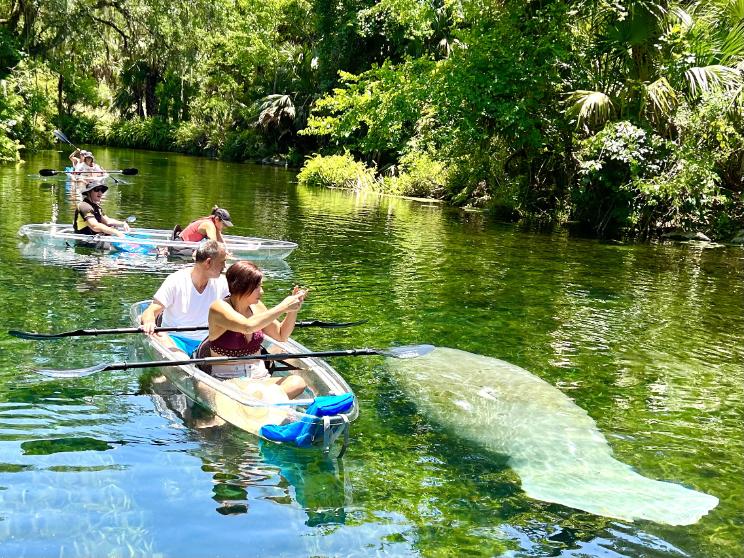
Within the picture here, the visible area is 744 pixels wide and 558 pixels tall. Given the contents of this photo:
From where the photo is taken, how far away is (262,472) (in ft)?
19.4

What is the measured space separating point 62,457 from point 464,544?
10.00 ft

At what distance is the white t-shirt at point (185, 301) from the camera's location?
7.89 m

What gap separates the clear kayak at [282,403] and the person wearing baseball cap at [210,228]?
5.71 metres

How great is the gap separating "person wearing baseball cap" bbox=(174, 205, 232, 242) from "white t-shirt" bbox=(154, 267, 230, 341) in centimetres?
471

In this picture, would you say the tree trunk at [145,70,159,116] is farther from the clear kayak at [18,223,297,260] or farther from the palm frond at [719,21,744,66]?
the clear kayak at [18,223,297,260]

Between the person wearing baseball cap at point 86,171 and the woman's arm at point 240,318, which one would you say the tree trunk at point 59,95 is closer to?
the person wearing baseball cap at point 86,171

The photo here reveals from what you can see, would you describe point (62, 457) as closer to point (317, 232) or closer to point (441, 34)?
point (317, 232)

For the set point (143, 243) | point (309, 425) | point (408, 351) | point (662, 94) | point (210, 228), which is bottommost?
point (309, 425)

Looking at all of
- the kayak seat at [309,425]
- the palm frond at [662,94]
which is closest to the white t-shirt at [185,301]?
the kayak seat at [309,425]

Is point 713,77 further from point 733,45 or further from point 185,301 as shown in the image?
point 185,301

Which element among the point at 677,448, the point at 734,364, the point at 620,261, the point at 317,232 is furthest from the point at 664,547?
the point at 317,232

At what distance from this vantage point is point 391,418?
736cm

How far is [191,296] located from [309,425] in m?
2.65

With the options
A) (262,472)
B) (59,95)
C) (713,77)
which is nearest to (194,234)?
(262,472)
